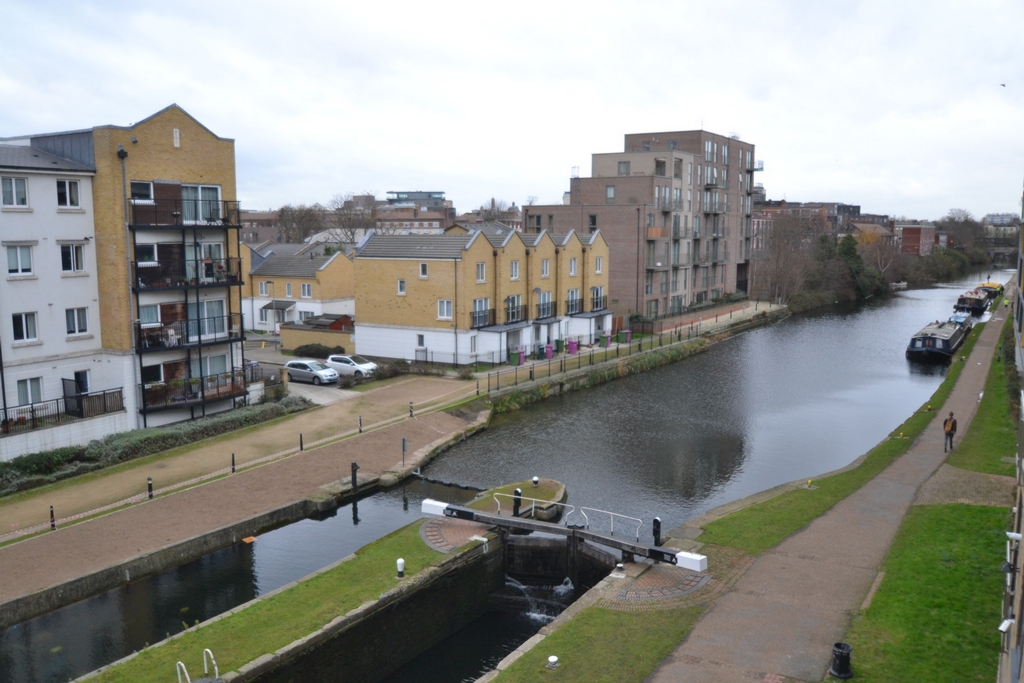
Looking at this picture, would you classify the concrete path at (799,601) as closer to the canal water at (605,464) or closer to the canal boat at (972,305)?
the canal water at (605,464)

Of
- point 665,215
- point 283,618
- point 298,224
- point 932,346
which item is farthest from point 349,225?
point 283,618

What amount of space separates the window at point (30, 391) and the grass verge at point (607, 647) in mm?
19486

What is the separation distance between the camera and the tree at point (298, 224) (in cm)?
11112

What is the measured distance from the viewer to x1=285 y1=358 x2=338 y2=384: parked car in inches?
1479

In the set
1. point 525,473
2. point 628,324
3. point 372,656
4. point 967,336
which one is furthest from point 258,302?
point 967,336

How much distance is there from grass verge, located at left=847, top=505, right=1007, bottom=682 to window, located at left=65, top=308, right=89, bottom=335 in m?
24.9

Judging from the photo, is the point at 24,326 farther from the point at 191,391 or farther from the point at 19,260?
the point at 191,391

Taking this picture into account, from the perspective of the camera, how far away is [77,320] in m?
27.4

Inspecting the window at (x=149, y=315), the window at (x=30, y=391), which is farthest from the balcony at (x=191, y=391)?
the window at (x=30, y=391)

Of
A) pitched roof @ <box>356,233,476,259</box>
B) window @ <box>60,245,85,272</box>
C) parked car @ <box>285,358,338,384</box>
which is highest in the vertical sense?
pitched roof @ <box>356,233,476,259</box>

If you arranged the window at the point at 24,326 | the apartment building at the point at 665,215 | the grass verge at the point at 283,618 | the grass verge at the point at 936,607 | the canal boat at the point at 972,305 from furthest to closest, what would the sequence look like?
the canal boat at the point at 972,305 → the apartment building at the point at 665,215 → the window at the point at 24,326 → the grass verge at the point at 283,618 → the grass verge at the point at 936,607

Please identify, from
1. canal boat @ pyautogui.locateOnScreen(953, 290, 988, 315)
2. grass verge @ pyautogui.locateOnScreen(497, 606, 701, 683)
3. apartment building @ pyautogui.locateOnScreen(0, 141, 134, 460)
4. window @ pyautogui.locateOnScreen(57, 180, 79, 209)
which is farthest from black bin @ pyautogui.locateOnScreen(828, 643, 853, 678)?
canal boat @ pyautogui.locateOnScreen(953, 290, 988, 315)

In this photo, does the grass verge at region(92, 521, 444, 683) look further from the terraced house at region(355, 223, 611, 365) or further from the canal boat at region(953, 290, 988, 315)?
the canal boat at region(953, 290, 988, 315)

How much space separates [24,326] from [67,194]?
14.8ft
